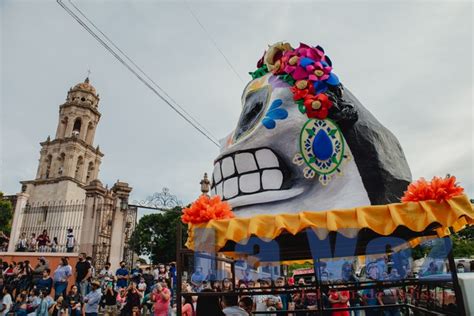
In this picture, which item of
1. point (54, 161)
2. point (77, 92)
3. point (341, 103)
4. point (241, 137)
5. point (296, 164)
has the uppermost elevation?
point (77, 92)

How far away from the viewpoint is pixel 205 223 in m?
4.28

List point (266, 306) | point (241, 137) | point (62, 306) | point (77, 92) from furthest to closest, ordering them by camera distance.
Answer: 1. point (77, 92)
2. point (62, 306)
3. point (266, 306)
4. point (241, 137)

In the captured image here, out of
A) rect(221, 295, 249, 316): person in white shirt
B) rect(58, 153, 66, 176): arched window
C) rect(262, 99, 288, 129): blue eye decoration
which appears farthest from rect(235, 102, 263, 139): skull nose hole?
rect(58, 153, 66, 176): arched window

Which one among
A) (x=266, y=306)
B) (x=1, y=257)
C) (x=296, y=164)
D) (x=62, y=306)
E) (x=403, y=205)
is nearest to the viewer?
(x=403, y=205)

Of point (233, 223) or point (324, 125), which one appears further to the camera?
point (324, 125)

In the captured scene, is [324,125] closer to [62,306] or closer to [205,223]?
[205,223]

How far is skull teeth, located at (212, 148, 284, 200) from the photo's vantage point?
641 cm

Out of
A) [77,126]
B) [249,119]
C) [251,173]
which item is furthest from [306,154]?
[77,126]

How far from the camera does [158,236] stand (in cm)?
4297

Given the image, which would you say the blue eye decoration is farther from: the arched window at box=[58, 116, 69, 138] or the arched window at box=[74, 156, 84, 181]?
the arched window at box=[58, 116, 69, 138]

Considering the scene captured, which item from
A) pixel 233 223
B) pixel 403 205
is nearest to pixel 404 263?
pixel 403 205

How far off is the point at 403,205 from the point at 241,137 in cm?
357

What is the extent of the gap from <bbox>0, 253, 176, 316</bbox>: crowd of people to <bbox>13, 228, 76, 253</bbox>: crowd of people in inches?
154

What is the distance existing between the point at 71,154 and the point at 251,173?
129 feet
